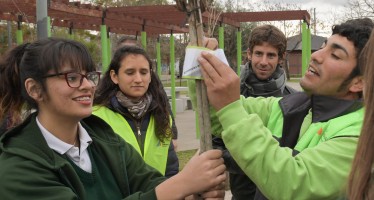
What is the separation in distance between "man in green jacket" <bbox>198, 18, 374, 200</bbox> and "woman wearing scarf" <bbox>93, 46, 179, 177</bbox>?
1.46 meters

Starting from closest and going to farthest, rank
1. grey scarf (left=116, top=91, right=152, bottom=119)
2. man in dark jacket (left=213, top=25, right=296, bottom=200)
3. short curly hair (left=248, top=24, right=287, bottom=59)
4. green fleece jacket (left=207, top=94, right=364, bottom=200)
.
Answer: green fleece jacket (left=207, top=94, right=364, bottom=200) < grey scarf (left=116, top=91, right=152, bottom=119) < man in dark jacket (left=213, top=25, right=296, bottom=200) < short curly hair (left=248, top=24, right=287, bottom=59)

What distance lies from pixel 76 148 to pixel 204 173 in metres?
0.53

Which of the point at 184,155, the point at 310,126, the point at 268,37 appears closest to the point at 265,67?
the point at 268,37

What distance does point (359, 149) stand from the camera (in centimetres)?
116

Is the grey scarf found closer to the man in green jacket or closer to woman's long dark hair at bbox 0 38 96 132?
woman's long dark hair at bbox 0 38 96 132

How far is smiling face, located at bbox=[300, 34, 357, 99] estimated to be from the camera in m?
1.68

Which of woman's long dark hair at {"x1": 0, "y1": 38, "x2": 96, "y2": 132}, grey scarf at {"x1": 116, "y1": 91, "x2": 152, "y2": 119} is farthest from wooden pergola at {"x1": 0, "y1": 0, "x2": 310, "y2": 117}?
woman's long dark hair at {"x1": 0, "y1": 38, "x2": 96, "y2": 132}

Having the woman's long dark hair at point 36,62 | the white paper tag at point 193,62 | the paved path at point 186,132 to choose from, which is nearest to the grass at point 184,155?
the paved path at point 186,132

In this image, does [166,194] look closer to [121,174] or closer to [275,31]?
[121,174]

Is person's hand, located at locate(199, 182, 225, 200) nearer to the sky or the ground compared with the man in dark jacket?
nearer to the ground

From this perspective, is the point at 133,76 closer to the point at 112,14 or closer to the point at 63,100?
the point at 63,100

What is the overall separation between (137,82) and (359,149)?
7.52 feet

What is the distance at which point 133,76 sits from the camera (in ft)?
10.8

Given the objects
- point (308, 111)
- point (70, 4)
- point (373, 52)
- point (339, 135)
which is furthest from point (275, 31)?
point (70, 4)
